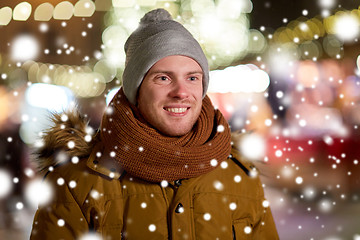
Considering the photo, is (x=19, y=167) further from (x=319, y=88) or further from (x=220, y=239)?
(x=319, y=88)

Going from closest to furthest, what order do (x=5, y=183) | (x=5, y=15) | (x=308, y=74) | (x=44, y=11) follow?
(x=5, y=15) → (x=5, y=183) → (x=44, y=11) → (x=308, y=74)

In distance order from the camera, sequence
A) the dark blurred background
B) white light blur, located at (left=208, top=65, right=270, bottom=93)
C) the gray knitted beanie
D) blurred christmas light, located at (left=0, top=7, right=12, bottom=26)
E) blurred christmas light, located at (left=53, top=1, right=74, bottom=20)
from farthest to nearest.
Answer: white light blur, located at (left=208, top=65, right=270, bottom=93), blurred christmas light, located at (left=53, top=1, right=74, bottom=20), the dark blurred background, blurred christmas light, located at (left=0, top=7, right=12, bottom=26), the gray knitted beanie

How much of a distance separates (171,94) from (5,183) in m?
5.17

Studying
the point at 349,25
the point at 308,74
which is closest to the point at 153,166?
the point at 349,25

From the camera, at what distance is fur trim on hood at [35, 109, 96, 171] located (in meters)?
2.52

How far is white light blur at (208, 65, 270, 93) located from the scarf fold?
8304 millimetres

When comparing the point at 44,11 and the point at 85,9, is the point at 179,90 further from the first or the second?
the point at 85,9

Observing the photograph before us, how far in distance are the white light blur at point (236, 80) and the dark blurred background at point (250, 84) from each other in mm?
45

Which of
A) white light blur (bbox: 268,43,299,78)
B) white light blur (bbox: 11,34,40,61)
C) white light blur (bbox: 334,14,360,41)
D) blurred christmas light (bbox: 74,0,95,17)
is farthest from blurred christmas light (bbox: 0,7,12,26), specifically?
white light blur (bbox: 268,43,299,78)

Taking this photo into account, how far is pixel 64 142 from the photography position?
2.55 m

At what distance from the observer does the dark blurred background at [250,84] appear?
19.5ft

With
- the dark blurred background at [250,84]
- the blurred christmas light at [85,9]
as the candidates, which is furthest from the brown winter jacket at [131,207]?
the blurred christmas light at [85,9]

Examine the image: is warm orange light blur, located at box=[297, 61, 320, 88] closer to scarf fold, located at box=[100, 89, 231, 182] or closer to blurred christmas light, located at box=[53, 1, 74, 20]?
blurred christmas light, located at box=[53, 1, 74, 20]

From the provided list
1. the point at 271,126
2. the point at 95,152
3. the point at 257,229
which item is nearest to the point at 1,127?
the point at 95,152
